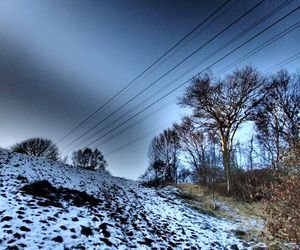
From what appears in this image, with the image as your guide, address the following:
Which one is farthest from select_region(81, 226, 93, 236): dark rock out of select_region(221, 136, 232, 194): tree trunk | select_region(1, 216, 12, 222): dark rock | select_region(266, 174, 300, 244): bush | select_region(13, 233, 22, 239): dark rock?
select_region(221, 136, 232, 194): tree trunk

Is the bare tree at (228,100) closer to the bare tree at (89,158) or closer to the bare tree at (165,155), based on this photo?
the bare tree at (165,155)

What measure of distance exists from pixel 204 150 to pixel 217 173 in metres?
6.48

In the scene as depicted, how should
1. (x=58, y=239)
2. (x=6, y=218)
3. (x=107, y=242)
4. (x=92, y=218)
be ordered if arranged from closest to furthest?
(x=58, y=239) < (x=6, y=218) < (x=107, y=242) < (x=92, y=218)

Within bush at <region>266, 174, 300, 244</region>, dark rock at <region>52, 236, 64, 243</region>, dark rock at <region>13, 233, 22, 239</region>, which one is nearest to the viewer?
bush at <region>266, 174, 300, 244</region>

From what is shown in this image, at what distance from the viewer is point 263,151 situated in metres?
21.6

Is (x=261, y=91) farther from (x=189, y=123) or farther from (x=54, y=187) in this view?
(x=54, y=187)

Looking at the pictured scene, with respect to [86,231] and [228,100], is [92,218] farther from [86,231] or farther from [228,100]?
[228,100]

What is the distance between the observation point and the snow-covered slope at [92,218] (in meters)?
6.65

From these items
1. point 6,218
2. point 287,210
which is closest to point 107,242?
point 6,218

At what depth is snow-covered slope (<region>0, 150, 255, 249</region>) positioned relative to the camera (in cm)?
665

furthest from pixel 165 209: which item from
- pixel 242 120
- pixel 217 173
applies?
pixel 242 120

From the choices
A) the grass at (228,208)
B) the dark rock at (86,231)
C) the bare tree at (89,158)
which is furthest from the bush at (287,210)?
the bare tree at (89,158)

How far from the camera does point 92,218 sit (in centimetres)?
848

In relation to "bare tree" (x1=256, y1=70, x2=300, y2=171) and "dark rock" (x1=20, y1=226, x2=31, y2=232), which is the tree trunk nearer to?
"bare tree" (x1=256, y1=70, x2=300, y2=171)
